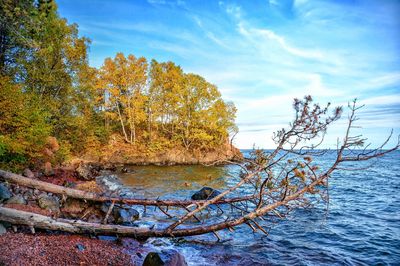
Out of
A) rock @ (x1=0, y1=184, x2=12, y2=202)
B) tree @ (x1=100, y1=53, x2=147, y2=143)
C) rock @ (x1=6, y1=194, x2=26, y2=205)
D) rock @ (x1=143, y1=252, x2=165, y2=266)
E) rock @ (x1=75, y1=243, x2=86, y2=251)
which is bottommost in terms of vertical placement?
rock @ (x1=75, y1=243, x2=86, y2=251)

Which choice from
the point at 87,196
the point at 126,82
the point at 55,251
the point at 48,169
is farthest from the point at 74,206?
the point at 126,82

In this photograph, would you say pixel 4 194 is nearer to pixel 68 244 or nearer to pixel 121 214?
pixel 68 244

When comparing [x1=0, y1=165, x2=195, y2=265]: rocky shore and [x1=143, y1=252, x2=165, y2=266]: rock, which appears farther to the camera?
[x1=0, y1=165, x2=195, y2=265]: rocky shore

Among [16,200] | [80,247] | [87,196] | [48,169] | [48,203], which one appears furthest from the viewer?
[48,169]

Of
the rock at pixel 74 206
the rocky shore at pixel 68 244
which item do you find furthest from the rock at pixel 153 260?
the rock at pixel 74 206

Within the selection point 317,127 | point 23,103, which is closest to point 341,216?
point 317,127

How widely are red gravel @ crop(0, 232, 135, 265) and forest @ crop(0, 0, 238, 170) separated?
24.6ft

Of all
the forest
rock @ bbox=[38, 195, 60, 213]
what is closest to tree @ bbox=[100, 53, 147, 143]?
the forest

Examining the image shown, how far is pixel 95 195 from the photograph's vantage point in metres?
10.0

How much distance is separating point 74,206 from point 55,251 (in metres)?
4.35

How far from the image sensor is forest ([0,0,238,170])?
15219 millimetres

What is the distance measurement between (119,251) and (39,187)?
5357mm

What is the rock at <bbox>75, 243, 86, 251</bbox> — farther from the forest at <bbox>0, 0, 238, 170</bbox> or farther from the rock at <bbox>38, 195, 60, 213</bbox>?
the forest at <bbox>0, 0, 238, 170</bbox>

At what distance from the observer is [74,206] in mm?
10945
